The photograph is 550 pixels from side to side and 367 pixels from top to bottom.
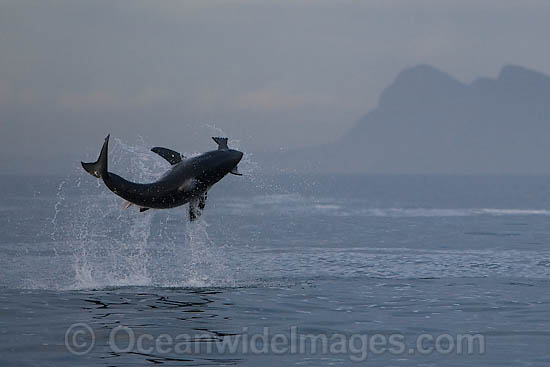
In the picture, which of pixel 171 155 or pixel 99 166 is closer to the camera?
pixel 99 166

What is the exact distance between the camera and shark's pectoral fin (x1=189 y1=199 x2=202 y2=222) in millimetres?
23781

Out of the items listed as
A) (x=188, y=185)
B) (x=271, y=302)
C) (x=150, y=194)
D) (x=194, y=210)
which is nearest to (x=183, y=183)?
(x=188, y=185)

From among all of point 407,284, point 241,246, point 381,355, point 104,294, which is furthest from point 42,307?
point 241,246

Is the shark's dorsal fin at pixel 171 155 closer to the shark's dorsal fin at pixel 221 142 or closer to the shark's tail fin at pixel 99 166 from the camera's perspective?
the shark's dorsal fin at pixel 221 142

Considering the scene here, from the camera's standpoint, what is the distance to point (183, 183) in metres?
23.3

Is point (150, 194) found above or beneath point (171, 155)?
beneath

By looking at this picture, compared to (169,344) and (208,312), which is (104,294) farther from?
(169,344)

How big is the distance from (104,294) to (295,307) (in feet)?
19.1

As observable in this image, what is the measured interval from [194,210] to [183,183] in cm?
88

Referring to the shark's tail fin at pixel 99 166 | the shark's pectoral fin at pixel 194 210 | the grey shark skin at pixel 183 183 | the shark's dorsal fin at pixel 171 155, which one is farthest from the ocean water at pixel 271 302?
the shark's tail fin at pixel 99 166

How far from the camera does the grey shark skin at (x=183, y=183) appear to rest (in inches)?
885

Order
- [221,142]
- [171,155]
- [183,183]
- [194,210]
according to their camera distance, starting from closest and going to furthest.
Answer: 1. [183,183]
2. [194,210]
3. [171,155]
4. [221,142]

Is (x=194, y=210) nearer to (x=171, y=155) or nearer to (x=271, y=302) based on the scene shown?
(x=171, y=155)

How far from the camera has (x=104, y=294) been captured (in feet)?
86.9
